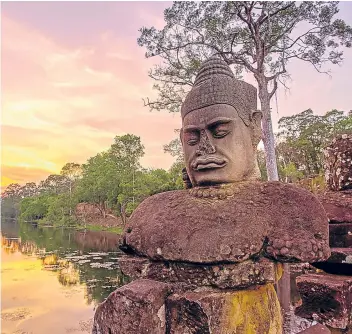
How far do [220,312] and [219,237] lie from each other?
1.12 ft

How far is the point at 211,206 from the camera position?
187cm

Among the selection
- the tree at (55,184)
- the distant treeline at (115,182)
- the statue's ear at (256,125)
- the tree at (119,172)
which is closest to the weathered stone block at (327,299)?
the statue's ear at (256,125)

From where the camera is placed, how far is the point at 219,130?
2.05 m

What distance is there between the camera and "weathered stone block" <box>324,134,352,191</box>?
2852 millimetres

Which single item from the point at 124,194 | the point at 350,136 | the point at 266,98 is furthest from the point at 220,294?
the point at 124,194

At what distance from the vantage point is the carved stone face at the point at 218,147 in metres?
2.03

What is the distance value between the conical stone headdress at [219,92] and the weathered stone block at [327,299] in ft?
4.34

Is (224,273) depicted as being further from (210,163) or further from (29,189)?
(29,189)

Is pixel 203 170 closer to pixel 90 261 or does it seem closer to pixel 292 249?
pixel 292 249

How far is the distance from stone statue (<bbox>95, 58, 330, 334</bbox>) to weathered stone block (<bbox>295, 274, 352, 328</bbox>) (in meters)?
0.84

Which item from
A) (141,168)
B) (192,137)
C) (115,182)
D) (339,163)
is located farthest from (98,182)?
(192,137)

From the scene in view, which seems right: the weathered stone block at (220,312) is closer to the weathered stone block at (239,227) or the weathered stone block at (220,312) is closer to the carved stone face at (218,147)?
the weathered stone block at (239,227)

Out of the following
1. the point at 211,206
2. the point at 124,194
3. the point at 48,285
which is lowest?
the point at 48,285

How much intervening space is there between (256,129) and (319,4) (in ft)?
38.2
